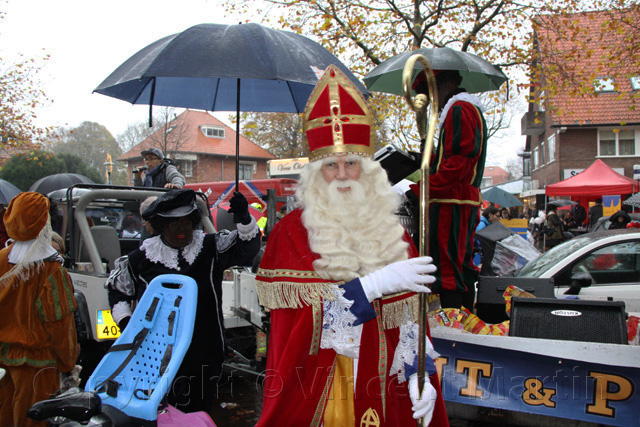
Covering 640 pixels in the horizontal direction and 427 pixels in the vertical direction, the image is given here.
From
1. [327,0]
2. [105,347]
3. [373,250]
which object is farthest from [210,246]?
[327,0]

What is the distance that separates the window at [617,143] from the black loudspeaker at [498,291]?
24.2 m

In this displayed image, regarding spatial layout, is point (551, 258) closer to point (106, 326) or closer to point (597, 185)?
point (106, 326)

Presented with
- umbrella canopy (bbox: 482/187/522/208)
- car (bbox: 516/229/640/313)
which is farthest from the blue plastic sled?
umbrella canopy (bbox: 482/187/522/208)

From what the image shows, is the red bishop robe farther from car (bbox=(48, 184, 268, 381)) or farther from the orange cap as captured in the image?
car (bbox=(48, 184, 268, 381))

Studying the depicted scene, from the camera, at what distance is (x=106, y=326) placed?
4180 millimetres

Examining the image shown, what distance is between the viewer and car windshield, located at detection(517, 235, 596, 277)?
4902 millimetres

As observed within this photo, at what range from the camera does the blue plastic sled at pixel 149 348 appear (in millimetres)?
2324

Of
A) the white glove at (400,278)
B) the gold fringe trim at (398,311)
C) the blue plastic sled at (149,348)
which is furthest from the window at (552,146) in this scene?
the blue plastic sled at (149,348)

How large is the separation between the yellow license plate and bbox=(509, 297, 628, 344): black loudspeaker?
10.3 ft

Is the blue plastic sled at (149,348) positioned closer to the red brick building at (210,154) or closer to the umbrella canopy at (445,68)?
the umbrella canopy at (445,68)

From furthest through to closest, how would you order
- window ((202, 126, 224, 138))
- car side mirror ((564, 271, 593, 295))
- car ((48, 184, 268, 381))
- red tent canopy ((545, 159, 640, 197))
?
window ((202, 126, 224, 138)), red tent canopy ((545, 159, 640, 197)), car ((48, 184, 268, 381)), car side mirror ((564, 271, 593, 295))

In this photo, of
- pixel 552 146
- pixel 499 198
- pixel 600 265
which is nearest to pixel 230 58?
pixel 600 265

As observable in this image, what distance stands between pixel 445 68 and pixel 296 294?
2.60m

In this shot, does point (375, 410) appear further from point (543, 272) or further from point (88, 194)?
point (88, 194)
